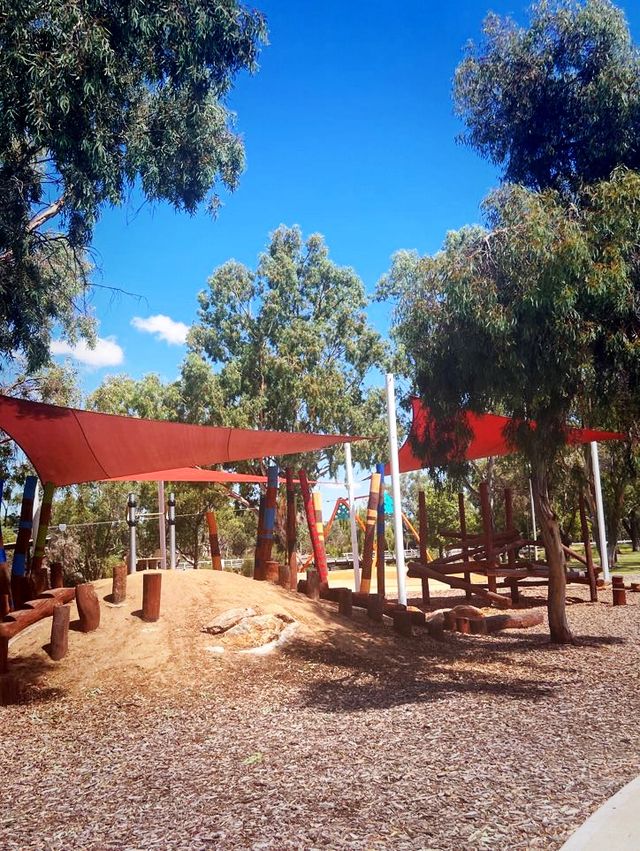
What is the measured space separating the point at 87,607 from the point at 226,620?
139cm

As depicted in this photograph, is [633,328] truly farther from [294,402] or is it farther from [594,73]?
[294,402]

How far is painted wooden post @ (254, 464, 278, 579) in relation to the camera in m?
9.95

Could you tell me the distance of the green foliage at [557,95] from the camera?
7.85 metres

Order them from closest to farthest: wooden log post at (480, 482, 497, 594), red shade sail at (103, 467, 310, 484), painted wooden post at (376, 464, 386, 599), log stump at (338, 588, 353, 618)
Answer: log stump at (338, 588, 353, 618) → painted wooden post at (376, 464, 386, 599) → wooden log post at (480, 482, 497, 594) → red shade sail at (103, 467, 310, 484)

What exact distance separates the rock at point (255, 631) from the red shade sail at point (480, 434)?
2.42m

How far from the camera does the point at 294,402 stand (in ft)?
94.5

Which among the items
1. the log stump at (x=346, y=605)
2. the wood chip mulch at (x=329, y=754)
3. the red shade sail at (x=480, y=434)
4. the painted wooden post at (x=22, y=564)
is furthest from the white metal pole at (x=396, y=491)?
the painted wooden post at (x=22, y=564)

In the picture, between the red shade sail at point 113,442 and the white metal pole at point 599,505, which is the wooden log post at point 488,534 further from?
the white metal pole at point 599,505

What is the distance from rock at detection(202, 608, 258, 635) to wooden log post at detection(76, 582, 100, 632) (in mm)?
1087

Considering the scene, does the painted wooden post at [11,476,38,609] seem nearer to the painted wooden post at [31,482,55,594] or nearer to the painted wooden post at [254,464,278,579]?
the painted wooden post at [31,482,55,594]

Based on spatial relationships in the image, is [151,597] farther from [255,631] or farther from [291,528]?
[291,528]

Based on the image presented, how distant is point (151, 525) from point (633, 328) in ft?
76.3

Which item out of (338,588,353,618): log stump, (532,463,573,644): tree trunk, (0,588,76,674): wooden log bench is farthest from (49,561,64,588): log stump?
(532,463,573,644): tree trunk

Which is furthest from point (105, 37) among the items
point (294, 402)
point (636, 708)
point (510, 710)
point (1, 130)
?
point (294, 402)
